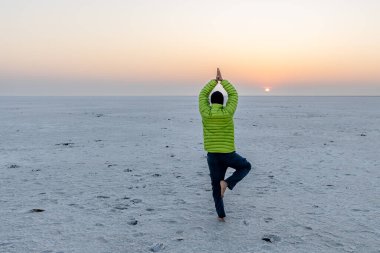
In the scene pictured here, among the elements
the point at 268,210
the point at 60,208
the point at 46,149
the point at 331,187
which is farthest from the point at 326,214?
the point at 46,149

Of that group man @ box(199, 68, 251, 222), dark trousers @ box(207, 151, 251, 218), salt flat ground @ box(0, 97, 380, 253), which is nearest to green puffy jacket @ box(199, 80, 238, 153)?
man @ box(199, 68, 251, 222)

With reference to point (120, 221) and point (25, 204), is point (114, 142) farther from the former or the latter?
point (120, 221)

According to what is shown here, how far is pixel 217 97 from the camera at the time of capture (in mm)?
6309

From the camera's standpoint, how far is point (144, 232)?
6.22 metres

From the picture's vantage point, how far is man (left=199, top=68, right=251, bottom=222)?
6293mm

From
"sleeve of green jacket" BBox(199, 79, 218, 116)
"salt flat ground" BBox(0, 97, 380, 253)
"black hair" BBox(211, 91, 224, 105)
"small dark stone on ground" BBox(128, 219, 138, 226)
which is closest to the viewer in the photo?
"salt flat ground" BBox(0, 97, 380, 253)

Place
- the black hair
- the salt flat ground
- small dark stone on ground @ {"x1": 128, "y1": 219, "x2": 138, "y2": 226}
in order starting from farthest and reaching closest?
small dark stone on ground @ {"x1": 128, "y1": 219, "x2": 138, "y2": 226} < the black hair < the salt flat ground

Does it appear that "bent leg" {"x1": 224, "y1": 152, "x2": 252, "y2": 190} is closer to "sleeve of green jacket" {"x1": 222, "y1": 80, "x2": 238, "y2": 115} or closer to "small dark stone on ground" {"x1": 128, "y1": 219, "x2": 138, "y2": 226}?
"sleeve of green jacket" {"x1": 222, "y1": 80, "x2": 238, "y2": 115}

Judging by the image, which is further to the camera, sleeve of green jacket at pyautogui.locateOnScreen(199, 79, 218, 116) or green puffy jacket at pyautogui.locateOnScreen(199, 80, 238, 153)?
sleeve of green jacket at pyautogui.locateOnScreen(199, 79, 218, 116)

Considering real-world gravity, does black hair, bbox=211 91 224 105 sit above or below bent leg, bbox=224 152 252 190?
above

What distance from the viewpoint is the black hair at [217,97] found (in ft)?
20.5

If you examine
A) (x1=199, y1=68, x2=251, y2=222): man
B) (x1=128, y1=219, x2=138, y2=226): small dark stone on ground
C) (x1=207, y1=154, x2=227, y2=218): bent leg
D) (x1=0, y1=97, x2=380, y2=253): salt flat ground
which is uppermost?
(x1=199, y1=68, x2=251, y2=222): man

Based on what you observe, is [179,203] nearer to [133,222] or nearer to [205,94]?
[133,222]

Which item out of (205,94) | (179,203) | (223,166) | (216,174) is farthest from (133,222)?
(205,94)
